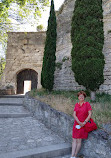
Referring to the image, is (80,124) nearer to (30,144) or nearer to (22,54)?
(30,144)

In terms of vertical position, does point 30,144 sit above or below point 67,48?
below

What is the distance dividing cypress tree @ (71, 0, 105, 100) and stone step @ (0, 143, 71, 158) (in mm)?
3204

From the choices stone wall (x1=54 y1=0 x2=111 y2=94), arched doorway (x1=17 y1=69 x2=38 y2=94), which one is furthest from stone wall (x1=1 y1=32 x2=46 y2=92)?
stone wall (x1=54 y1=0 x2=111 y2=94)

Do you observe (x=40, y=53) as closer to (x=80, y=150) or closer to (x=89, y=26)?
(x=89, y=26)

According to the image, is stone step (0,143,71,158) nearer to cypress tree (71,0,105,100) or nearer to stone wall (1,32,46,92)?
cypress tree (71,0,105,100)

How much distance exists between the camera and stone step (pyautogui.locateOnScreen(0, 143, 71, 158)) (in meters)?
2.32

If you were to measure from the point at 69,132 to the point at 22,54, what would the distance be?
431 inches

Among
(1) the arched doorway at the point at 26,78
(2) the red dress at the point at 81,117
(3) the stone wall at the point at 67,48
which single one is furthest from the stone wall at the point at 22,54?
(2) the red dress at the point at 81,117

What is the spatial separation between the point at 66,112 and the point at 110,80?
412 cm

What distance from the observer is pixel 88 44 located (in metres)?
5.59

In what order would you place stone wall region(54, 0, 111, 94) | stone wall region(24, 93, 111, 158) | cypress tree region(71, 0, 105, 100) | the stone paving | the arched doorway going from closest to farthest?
stone wall region(24, 93, 111, 158), the stone paving, cypress tree region(71, 0, 105, 100), stone wall region(54, 0, 111, 94), the arched doorway

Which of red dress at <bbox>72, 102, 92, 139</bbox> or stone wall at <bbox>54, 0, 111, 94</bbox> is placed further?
stone wall at <bbox>54, 0, 111, 94</bbox>

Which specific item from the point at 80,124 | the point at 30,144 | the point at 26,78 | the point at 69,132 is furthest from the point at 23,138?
the point at 26,78

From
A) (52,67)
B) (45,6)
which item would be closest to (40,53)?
(45,6)
